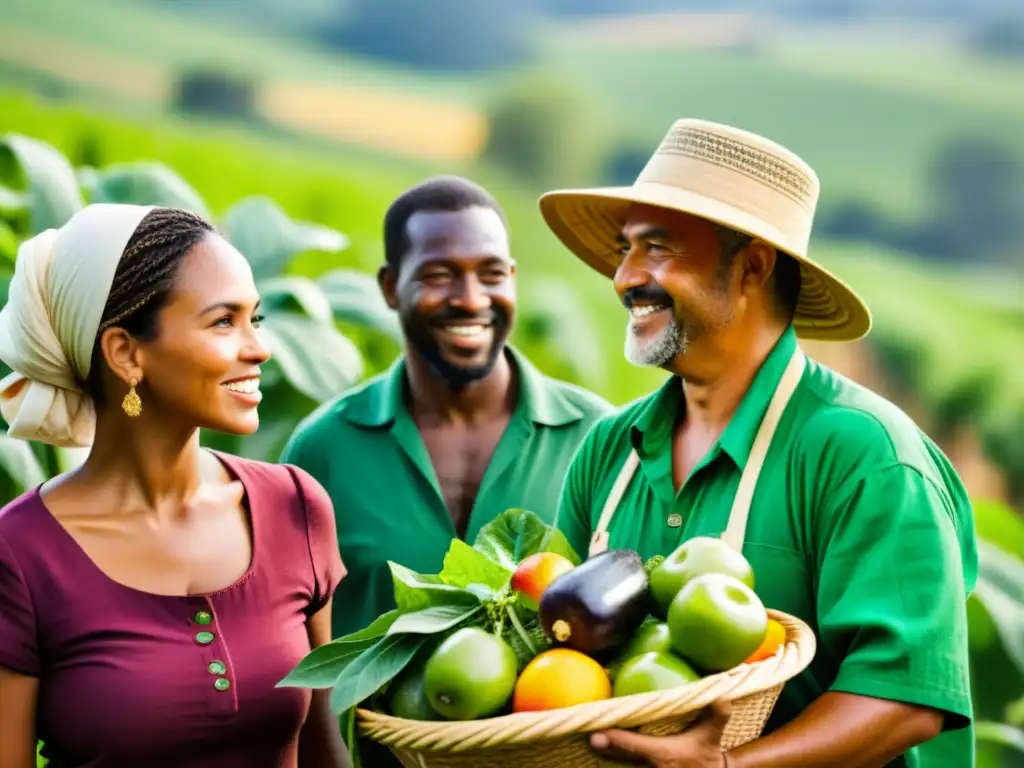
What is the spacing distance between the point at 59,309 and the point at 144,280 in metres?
0.14

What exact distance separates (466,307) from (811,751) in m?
1.53

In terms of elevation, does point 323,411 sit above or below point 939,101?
below

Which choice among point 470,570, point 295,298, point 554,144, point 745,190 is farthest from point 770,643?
point 554,144

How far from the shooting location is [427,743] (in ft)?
6.80

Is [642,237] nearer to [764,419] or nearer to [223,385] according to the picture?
[764,419]

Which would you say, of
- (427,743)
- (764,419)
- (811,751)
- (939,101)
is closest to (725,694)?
(811,751)

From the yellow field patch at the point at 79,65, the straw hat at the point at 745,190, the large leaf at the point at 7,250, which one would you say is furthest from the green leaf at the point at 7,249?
the yellow field patch at the point at 79,65

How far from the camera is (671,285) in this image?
8.69 ft

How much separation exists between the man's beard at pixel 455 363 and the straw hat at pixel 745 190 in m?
0.75

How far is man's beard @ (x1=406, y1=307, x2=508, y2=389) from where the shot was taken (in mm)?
3543

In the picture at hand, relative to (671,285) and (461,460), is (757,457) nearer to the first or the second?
(671,285)

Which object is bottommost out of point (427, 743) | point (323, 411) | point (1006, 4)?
point (427, 743)

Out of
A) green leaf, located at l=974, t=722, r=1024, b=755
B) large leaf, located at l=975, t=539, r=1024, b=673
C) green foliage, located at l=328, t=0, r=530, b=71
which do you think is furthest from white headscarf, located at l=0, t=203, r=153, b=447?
green foliage, located at l=328, t=0, r=530, b=71

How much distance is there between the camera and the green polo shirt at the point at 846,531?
7.54ft
